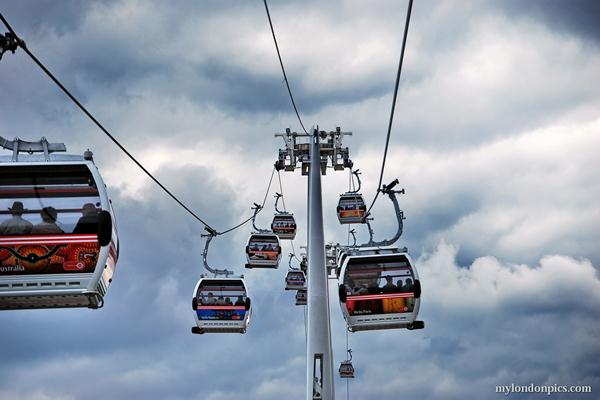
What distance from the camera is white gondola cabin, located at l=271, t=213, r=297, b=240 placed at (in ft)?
89.9

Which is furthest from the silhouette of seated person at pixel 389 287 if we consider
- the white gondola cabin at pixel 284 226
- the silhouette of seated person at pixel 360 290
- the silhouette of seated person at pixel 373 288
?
the white gondola cabin at pixel 284 226

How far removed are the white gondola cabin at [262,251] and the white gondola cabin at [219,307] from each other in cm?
615

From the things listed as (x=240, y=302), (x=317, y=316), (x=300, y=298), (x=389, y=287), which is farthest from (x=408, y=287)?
(x=300, y=298)

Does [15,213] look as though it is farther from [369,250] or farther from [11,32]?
[369,250]

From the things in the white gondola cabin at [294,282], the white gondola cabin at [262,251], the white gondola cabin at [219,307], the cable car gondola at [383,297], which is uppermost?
the white gondola cabin at [294,282]

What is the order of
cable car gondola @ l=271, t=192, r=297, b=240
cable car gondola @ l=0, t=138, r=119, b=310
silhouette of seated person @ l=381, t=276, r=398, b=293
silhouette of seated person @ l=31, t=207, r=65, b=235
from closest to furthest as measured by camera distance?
cable car gondola @ l=0, t=138, r=119, b=310, silhouette of seated person @ l=31, t=207, r=65, b=235, silhouette of seated person @ l=381, t=276, r=398, b=293, cable car gondola @ l=271, t=192, r=297, b=240

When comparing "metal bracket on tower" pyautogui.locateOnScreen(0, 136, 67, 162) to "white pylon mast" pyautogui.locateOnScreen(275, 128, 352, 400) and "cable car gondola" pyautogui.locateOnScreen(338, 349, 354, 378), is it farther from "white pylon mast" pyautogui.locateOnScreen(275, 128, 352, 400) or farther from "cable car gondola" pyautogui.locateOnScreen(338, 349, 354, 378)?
"cable car gondola" pyautogui.locateOnScreen(338, 349, 354, 378)

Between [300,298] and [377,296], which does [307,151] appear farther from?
[300,298]

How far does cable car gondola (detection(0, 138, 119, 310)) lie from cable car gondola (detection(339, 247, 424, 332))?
19.1ft

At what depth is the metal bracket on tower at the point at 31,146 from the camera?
9.34 meters

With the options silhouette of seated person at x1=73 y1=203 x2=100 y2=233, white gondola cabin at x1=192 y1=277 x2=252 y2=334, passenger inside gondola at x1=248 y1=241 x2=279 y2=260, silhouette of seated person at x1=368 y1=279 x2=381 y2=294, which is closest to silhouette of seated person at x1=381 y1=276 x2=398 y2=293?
silhouette of seated person at x1=368 y1=279 x2=381 y2=294

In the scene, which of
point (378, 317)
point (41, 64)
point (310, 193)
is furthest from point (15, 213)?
point (310, 193)

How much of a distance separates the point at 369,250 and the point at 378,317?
5.12ft

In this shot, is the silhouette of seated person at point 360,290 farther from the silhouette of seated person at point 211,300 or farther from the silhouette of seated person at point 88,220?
the silhouette of seated person at point 88,220
